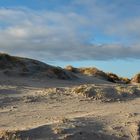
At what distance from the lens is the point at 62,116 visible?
14.4 metres

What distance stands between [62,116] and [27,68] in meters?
10.8

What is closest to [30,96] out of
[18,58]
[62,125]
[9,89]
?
[9,89]

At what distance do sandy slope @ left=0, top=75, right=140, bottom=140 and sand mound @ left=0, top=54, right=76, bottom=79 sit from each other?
4831mm

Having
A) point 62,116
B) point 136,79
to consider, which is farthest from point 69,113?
point 136,79

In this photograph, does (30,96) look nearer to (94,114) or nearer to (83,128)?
(94,114)

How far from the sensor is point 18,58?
26719 millimetres

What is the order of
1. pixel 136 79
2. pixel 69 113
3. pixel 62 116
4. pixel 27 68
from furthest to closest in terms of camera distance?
1. pixel 136 79
2. pixel 27 68
3. pixel 69 113
4. pixel 62 116

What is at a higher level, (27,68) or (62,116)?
(27,68)

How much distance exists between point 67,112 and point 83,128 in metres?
2.38

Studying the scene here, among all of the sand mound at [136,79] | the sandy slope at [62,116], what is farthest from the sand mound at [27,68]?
the sand mound at [136,79]

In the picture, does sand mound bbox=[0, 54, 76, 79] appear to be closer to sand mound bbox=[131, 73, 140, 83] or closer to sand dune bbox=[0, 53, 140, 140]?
sand dune bbox=[0, 53, 140, 140]

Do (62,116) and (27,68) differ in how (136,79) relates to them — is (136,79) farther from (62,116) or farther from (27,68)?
(62,116)

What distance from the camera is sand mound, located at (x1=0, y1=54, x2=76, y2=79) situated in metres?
24.0

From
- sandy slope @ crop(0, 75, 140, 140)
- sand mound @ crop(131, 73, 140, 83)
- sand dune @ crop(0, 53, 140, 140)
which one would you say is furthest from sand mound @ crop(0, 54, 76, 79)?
sand mound @ crop(131, 73, 140, 83)
